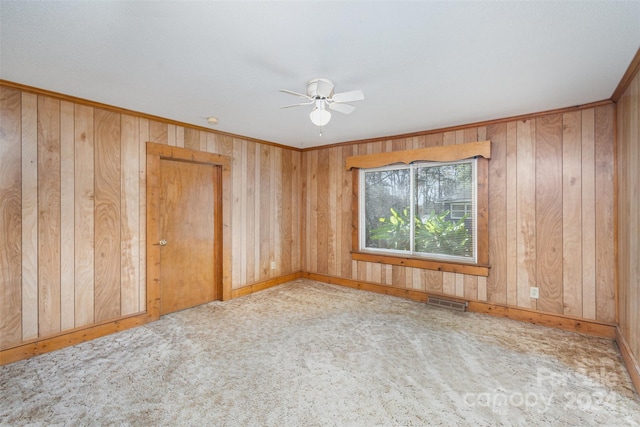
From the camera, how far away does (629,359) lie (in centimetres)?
233

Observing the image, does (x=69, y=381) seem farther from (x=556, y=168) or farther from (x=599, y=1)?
(x=556, y=168)

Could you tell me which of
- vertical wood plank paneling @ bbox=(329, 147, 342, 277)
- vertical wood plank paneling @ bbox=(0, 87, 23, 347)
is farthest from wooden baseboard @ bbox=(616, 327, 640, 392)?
vertical wood plank paneling @ bbox=(0, 87, 23, 347)

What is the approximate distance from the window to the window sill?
11 cm

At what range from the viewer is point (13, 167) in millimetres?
2541

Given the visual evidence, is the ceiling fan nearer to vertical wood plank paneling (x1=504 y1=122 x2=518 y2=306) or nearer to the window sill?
vertical wood plank paneling (x1=504 y1=122 x2=518 y2=306)

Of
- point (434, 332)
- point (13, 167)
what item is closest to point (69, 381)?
point (13, 167)

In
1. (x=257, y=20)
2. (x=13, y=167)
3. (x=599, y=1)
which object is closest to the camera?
(x=599, y=1)

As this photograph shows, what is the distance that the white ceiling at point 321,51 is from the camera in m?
1.60

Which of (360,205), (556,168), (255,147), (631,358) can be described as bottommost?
(631,358)

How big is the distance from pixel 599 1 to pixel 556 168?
2175mm

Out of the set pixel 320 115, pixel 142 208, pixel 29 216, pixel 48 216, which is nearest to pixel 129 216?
pixel 142 208

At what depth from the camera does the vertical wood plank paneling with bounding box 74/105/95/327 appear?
9.52ft

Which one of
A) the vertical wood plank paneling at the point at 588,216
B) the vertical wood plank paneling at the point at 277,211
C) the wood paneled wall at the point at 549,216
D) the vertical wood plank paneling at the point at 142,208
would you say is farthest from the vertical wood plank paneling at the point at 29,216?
the vertical wood plank paneling at the point at 588,216

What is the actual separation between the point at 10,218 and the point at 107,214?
2.34 ft
